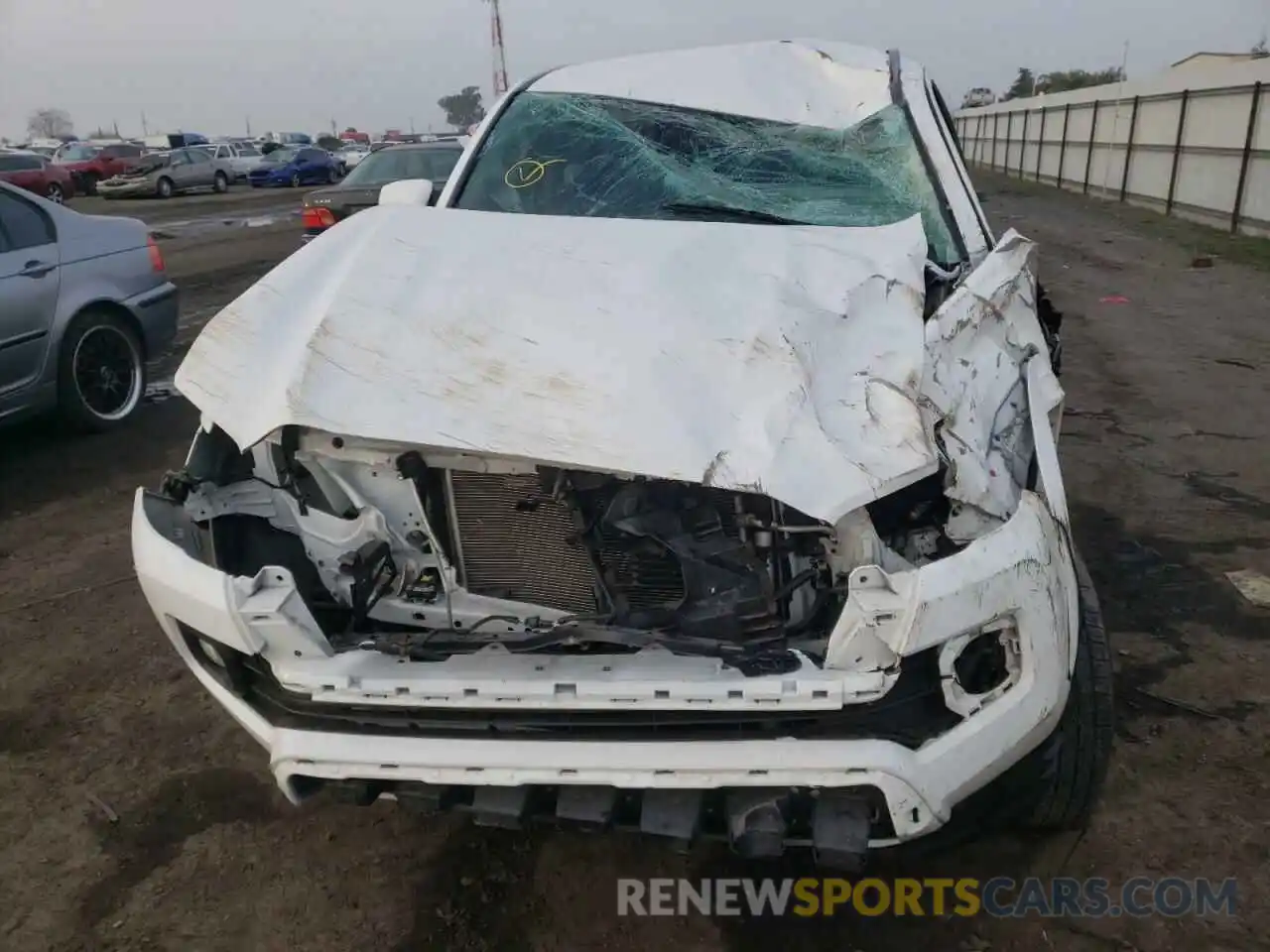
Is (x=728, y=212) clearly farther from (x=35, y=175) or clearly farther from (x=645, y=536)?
(x=35, y=175)

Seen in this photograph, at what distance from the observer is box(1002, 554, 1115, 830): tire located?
2.15 m

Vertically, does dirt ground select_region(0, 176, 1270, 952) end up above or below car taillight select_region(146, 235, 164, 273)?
below

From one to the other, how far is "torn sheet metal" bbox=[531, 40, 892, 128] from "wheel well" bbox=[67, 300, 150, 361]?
3241 mm

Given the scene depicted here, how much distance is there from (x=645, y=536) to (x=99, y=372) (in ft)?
16.3

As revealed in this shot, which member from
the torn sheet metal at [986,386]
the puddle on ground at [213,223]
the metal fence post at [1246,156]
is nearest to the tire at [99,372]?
the torn sheet metal at [986,386]

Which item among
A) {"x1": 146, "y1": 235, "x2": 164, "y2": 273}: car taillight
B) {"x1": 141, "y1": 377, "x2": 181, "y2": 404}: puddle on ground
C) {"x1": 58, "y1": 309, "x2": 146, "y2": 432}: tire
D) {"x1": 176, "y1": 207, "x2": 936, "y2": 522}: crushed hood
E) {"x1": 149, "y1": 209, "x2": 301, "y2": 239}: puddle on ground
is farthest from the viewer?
{"x1": 149, "y1": 209, "x2": 301, "y2": 239}: puddle on ground

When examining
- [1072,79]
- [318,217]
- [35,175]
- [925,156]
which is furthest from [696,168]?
[1072,79]

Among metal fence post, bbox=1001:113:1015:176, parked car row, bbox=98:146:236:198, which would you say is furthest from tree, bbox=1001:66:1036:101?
parked car row, bbox=98:146:236:198

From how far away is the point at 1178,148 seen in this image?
17.1 meters

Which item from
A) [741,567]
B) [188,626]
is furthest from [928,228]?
[188,626]

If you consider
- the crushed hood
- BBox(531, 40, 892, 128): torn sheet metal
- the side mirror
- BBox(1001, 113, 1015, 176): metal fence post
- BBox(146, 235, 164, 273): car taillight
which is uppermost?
BBox(531, 40, 892, 128): torn sheet metal

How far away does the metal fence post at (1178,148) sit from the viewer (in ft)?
55.5

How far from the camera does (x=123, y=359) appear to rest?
6023 mm

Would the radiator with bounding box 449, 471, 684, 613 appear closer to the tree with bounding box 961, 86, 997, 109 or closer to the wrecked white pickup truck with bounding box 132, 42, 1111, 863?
the wrecked white pickup truck with bounding box 132, 42, 1111, 863
